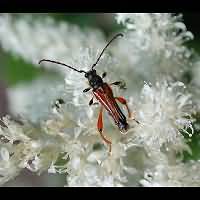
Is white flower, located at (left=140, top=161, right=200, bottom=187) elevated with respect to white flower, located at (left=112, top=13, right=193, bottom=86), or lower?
lower

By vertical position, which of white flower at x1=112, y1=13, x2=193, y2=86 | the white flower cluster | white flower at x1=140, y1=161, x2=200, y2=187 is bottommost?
white flower at x1=140, y1=161, x2=200, y2=187

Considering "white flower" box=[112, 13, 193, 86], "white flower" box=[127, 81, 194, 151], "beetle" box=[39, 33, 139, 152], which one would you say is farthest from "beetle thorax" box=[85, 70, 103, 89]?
"white flower" box=[112, 13, 193, 86]

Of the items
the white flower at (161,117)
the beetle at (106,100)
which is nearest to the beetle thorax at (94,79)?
the beetle at (106,100)

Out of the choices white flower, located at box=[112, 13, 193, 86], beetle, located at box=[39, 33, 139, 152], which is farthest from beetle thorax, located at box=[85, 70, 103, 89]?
white flower, located at box=[112, 13, 193, 86]

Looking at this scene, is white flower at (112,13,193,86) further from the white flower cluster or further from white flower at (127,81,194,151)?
white flower at (127,81,194,151)

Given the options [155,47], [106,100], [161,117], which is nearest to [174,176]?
[161,117]

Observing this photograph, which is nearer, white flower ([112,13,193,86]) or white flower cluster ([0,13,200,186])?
white flower cluster ([0,13,200,186])

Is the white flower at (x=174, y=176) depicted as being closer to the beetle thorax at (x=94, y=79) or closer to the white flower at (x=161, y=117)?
the white flower at (x=161, y=117)

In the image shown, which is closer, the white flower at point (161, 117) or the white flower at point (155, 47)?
the white flower at point (161, 117)

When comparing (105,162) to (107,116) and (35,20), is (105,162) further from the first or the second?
(35,20)

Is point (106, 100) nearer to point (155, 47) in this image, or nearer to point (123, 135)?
point (123, 135)

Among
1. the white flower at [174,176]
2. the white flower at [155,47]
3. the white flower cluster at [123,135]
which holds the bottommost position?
the white flower at [174,176]
